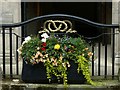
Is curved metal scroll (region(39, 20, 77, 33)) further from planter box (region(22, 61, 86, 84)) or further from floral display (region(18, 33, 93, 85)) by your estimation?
planter box (region(22, 61, 86, 84))

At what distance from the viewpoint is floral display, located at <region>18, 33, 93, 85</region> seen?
6.34 m

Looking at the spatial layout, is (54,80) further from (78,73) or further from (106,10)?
(106,10)

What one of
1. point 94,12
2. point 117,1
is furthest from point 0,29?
point 94,12

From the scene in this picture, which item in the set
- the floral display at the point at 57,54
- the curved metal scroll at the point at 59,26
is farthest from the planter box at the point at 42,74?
the curved metal scroll at the point at 59,26

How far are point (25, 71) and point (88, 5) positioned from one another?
26.5 feet

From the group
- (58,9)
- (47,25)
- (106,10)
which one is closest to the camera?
(47,25)

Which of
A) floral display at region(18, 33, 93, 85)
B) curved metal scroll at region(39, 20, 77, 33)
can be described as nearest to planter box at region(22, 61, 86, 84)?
floral display at region(18, 33, 93, 85)

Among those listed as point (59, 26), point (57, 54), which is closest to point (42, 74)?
point (57, 54)

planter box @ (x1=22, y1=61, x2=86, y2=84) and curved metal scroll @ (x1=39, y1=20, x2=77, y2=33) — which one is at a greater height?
curved metal scroll @ (x1=39, y1=20, x2=77, y2=33)

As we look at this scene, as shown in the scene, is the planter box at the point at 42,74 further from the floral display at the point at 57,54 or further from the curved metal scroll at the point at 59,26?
the curved metal scroll at the point at 59,26

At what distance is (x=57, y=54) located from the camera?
637 cm

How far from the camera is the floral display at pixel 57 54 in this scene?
249 inches

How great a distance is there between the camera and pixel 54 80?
6.44 meters

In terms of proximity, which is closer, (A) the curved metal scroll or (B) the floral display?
(B) the floral display
